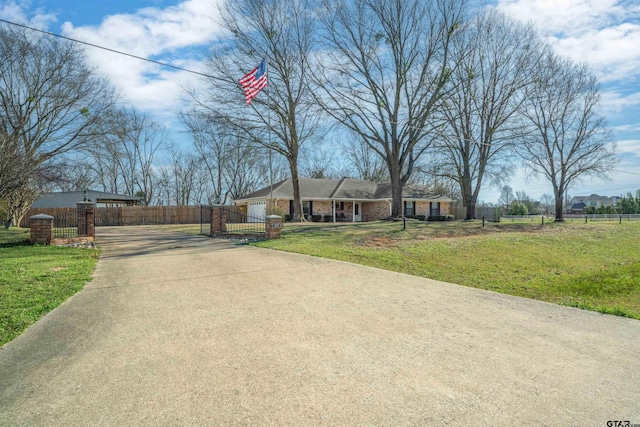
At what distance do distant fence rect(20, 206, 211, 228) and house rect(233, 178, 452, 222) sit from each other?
466 centimetres

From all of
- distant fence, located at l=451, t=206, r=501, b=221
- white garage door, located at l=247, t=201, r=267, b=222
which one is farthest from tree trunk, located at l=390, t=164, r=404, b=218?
distant fence, located at l=451, t=206, r=501, b=221

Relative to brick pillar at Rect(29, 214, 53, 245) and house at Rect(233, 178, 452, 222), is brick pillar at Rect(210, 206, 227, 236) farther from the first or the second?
house at Rect(233, 178, 452, 222)

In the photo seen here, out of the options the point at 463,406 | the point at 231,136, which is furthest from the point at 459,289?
the point at 231,136

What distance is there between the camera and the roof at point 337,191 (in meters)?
32.0

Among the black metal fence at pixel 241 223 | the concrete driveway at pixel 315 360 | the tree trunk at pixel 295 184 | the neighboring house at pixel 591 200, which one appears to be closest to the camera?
the concrete driveway at pixel 315 360

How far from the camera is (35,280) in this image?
22.7 ft

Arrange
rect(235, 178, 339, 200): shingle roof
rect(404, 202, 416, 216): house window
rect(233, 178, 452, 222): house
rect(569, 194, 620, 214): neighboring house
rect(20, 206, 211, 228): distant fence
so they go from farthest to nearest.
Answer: rect(569, 194, 620, 214): neighboring house, rect(404, 202, 416, 216): house window, rect(20, 206, 211, 228): distant fence, rect(233, 178, 452, 222): house, rect(235, 178, 339, 200): shingle roof

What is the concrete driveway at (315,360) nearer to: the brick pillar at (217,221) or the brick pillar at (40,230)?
the brick pillar at (40,230)

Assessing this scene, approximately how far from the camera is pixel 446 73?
20.3 metres

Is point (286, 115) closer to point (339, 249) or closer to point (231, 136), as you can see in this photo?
point (231, 136)

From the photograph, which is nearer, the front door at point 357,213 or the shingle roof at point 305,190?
the shingle roof at point 305,190

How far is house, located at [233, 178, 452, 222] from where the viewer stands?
31.8m

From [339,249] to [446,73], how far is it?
13.5 metres

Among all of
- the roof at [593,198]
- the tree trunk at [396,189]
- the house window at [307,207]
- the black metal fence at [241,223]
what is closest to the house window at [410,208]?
the house window at [307,207]
